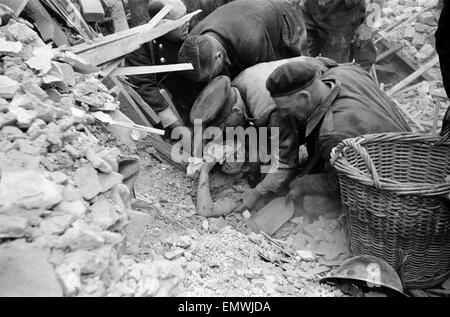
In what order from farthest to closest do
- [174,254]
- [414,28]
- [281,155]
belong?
[414,28]
[281,155]
[174,254]

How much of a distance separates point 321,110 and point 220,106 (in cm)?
101

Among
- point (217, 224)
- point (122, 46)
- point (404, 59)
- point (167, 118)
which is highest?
point (122, 46)

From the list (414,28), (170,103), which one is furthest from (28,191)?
(414,28)

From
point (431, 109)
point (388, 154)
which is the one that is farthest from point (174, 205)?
point (431, 109)

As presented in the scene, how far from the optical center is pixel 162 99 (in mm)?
4520

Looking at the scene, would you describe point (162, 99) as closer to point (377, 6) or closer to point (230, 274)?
point (230, 274)

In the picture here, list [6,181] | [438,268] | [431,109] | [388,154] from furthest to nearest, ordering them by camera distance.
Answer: [431,109] < [388,154] < [438,268] < [6,181]

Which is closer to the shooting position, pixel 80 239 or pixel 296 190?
pixel 80 239

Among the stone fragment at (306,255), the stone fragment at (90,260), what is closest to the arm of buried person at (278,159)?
the stone fragment at (306,255)

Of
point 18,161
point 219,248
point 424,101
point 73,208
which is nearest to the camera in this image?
point 73,208

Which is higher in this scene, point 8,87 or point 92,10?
point 8,87

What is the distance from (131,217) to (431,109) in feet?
17.2

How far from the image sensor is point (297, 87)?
332 centimetres

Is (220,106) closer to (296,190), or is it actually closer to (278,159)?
(278,159)
